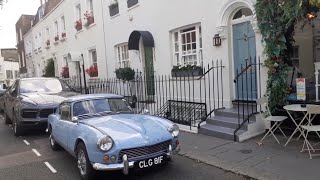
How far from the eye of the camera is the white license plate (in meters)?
5.19

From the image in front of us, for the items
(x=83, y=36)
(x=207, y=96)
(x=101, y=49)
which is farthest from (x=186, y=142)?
(x=83, y=36)

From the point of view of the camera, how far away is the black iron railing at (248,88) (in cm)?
798

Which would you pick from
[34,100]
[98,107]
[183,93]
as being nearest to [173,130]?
[98,107]

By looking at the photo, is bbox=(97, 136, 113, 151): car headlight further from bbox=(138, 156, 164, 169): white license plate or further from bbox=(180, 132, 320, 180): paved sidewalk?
bbox=(180, 132, 320, 180): paved sidewalk

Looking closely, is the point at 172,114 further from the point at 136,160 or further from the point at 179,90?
the point at 136,160

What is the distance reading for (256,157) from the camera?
633 cm

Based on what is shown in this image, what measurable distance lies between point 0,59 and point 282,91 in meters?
59.6

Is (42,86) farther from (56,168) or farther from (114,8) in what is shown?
(114,8)

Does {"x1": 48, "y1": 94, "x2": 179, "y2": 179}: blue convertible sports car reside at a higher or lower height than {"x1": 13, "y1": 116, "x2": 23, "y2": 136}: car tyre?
higher

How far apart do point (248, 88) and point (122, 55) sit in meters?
7.54

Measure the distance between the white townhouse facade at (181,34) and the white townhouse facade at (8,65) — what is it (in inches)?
1894

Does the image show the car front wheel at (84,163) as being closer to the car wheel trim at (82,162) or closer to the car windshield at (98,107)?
the car wheel trim at (82,162)

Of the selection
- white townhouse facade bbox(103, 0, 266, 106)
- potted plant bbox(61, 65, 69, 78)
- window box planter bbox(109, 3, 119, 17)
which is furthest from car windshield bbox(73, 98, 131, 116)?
potted plant bbox(61, 65, 69, 78)

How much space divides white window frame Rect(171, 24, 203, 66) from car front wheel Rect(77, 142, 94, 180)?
554cm
